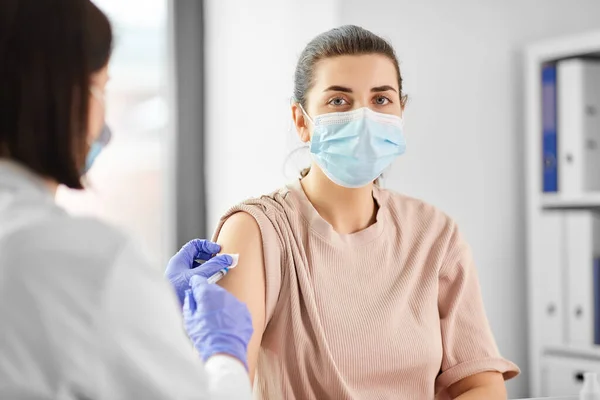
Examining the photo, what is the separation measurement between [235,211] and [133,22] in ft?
3.85

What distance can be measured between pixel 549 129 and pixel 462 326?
4.28 feet

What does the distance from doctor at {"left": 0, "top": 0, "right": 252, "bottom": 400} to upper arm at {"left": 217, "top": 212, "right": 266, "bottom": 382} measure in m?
0.42

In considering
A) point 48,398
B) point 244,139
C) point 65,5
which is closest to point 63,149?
point 65,5

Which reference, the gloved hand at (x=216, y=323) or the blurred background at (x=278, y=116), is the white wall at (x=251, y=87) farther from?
the gloved hand at (x=216, y=323)

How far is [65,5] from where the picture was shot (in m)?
0.88

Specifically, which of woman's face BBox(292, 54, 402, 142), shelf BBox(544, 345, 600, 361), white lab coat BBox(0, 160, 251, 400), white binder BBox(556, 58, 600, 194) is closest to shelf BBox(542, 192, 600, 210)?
white binder BBox(556, 58, 600, 194)

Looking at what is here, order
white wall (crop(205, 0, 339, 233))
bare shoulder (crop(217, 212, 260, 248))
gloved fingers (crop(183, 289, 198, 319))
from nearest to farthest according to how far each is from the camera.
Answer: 1. gloved fingers (crop(183, 289, 198, 319))
2. bare shoulder (crop(217, 212, 260, 248))
3. white wall (crop(205, 0, 339, 233))

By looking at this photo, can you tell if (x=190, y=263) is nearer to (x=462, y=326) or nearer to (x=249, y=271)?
(x=249, y=271)

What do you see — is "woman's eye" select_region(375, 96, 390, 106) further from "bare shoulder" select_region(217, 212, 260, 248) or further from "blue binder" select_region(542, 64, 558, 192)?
"blue binder" select_region(542, 64, 558, 192)

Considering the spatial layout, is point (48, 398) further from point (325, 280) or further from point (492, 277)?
point (492, 277)

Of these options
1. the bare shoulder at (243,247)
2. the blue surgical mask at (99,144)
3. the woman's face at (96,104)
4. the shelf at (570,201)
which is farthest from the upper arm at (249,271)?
the shelf at (570,201)

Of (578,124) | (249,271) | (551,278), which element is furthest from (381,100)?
(551,278)

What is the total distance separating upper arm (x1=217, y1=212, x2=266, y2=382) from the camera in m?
1.40

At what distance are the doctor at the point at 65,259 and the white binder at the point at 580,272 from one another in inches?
75.6
